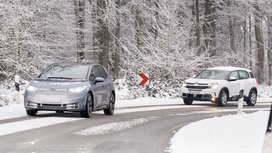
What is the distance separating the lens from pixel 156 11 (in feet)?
105

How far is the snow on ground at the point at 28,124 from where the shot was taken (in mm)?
12219

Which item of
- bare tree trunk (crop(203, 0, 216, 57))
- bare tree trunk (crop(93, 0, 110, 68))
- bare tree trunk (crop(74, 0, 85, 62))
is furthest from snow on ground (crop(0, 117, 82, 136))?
bare tree trunk (crop(203, 0, 216, 57))

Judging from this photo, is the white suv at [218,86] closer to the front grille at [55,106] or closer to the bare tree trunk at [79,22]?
the front grille at [55,106]

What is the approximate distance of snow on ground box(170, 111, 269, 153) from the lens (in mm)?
9500

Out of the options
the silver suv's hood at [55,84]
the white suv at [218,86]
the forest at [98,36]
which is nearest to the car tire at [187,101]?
the white suv at [218,86]

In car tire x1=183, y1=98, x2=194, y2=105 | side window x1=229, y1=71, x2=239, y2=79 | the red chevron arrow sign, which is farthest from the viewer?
the red chevron arrow sign

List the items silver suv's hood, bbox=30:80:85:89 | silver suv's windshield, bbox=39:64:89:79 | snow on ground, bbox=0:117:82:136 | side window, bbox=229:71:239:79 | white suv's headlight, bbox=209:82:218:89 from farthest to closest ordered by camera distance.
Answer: side window, bbox=229:71:239:79
white suv's headlight, bbox=209:82:218:89
silver suv's windshield, bbox=39:64:89:79
silver suv's hood, bbox=30:80:85:89
snow on ground, bbox=0:117:82:136

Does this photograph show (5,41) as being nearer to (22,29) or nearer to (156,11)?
(22,29)

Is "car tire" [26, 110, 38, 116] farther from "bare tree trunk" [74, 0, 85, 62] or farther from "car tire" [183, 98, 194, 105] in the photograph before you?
"bare tree trunk" [74, 0, 85, 62]

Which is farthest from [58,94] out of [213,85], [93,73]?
[213,85]

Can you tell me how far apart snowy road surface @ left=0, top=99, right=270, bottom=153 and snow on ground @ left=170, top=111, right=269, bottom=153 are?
0.35m

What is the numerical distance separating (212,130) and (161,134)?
119 cm

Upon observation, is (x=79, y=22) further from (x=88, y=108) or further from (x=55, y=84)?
(x=55, y=84)

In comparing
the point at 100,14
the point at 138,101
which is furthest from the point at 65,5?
the point at 138,101
